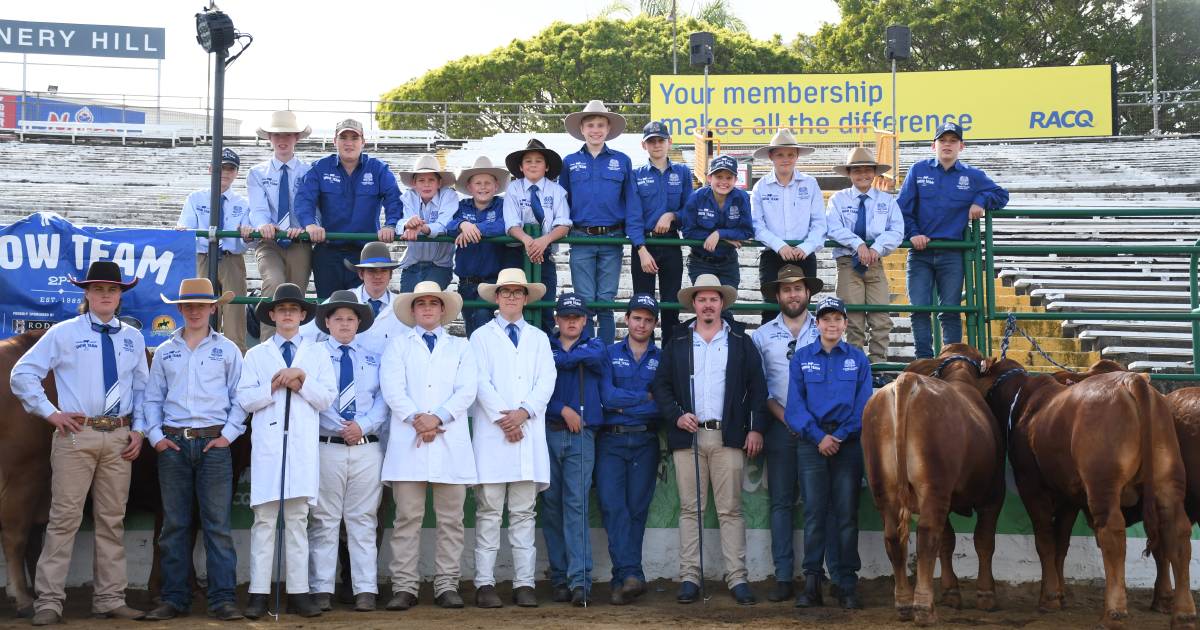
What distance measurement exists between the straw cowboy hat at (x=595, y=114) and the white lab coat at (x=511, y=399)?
7.15ft

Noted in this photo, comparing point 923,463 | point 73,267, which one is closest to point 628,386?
point 923,463

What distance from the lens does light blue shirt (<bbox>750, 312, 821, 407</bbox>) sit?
29.2 ft

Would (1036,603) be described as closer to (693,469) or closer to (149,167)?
(693,469)

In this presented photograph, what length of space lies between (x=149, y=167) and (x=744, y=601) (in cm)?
2418

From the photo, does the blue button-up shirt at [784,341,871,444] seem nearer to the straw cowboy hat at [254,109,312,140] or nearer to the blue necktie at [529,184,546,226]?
the blue necktie at [529,184,546,226]

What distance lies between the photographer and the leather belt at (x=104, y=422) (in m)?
7.96

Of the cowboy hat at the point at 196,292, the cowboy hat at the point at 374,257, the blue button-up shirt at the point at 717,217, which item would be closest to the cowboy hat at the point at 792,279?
the blue button-up shirt at the point at 717,217

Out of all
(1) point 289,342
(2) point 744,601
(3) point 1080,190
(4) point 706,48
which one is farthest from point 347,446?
(3) point 1080,190

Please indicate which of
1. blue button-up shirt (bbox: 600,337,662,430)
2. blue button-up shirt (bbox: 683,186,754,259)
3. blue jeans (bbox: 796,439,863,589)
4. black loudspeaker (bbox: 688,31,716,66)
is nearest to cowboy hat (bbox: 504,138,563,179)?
blue button-up shirt (bbox: 683,186,754,259)

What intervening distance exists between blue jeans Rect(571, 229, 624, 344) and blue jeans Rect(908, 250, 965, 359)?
2.31 m

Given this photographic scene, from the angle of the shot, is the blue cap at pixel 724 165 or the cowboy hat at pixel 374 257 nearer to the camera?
the cowboy hat at pixel 374 257

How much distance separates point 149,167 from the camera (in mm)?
29109

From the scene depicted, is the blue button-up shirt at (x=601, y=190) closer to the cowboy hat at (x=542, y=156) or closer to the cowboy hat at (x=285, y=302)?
the cowboy hat at (x=542, y=156)

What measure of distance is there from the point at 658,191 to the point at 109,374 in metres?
4.24
